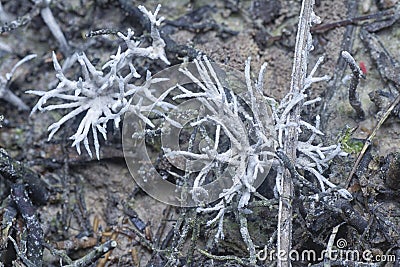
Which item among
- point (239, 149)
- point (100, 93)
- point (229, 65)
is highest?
point (229, 65)

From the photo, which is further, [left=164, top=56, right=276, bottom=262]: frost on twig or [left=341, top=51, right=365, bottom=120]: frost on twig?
[left=341, top=51, right=365, bottom=120]: frost on twig

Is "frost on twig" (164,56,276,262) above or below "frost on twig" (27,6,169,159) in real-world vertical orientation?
below

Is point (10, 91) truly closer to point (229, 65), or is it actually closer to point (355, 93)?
point (229, 65)

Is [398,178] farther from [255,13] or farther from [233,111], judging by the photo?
[255,13]

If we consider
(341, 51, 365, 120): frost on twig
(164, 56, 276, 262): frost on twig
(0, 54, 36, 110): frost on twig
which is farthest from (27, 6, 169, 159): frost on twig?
(341, 51, 365, 120): frost on twig

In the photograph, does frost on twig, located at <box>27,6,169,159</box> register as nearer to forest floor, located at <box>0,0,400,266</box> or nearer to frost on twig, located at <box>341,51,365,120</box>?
forest floor, located at <box>0,0,400,266</box>

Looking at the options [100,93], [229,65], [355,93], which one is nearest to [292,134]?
[355,93]
